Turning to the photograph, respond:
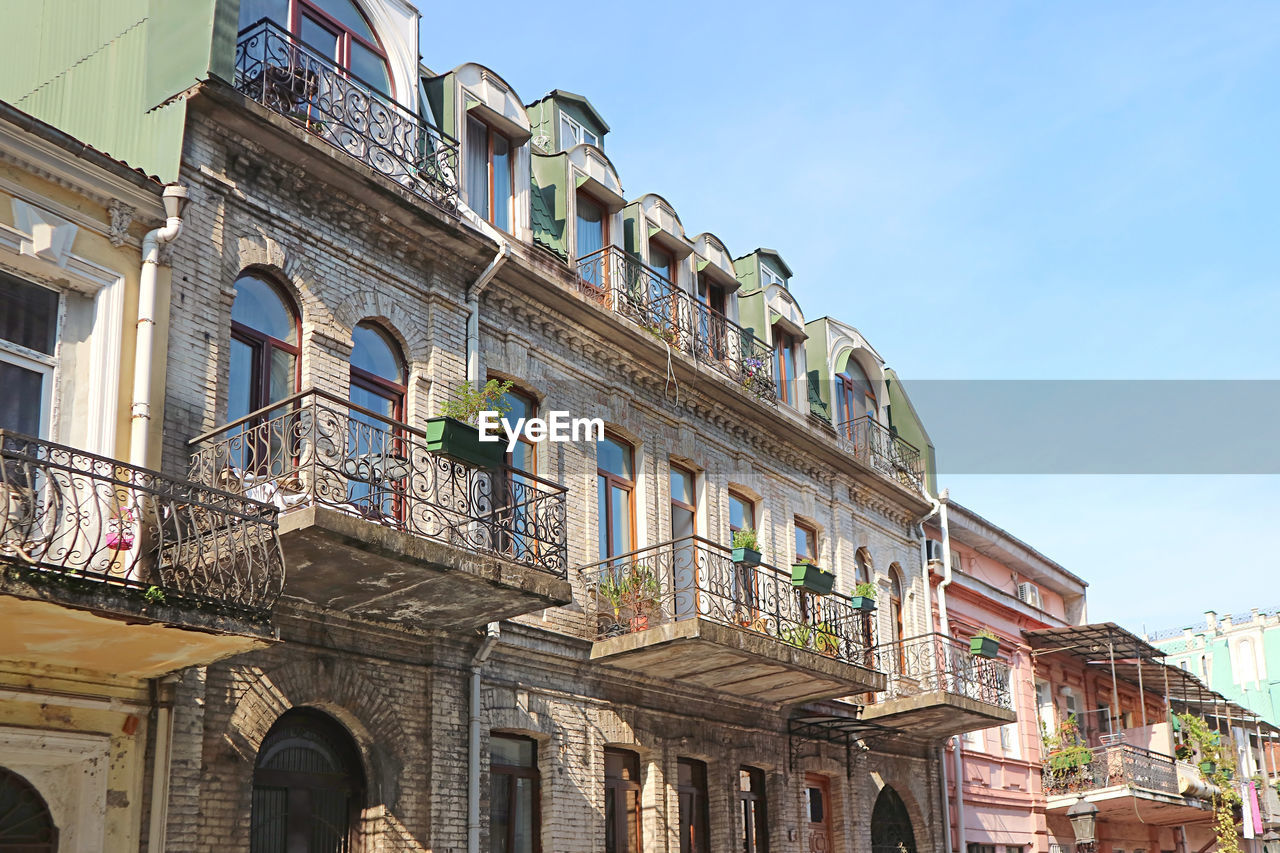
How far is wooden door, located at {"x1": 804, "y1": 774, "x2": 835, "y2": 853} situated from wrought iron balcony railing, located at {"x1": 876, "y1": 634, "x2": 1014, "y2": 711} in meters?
1.81

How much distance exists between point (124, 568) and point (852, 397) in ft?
48.1

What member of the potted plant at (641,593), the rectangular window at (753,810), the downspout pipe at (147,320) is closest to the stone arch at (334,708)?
the downspout pipe at (147,320)

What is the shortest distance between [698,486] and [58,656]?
961 cm

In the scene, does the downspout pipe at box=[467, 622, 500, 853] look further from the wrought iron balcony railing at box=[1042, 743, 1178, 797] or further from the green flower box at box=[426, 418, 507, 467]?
the wrought iron balcony railing at box=[1042, 743, 1178, 797]

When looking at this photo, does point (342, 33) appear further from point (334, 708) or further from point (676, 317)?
point (334, 708)

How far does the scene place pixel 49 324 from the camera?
1030 centimetres

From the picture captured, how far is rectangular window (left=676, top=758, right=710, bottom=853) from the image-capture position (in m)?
15.9

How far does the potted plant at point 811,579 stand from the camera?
1577cm

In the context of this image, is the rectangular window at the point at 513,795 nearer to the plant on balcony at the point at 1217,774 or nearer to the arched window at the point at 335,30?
the arched window at the point at 335,30

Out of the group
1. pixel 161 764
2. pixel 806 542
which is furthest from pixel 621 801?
pixel 161 764

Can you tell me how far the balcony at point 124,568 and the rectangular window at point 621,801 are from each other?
636 cm

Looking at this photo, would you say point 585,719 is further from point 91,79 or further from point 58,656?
point 91,79

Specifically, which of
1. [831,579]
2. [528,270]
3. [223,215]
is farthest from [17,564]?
[831,579]

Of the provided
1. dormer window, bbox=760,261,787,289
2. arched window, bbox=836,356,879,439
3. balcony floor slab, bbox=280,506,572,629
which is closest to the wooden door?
arched window, bbox=836,356,879,439
